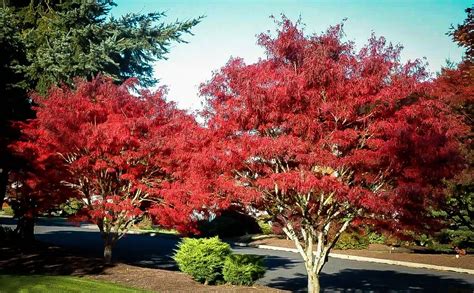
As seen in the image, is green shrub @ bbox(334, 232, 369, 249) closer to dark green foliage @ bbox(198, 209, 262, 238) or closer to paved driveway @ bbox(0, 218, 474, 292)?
paved driveway @ bbox(0, 218, 474, 292)

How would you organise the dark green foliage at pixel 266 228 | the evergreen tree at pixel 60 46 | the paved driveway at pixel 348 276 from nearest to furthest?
the paved driveway at pixel 348 276
the evergreen tree at pixel 60 46
the dark green foliage at pixel 266 228

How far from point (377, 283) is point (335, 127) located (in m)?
10.5

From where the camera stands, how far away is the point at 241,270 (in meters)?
13.4

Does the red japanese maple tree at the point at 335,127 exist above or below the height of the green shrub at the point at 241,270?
above

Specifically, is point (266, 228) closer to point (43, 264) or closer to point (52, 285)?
point (43, 264)

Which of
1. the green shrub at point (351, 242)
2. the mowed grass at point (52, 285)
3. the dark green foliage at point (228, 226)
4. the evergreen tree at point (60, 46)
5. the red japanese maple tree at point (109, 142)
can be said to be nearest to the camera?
the mowed grass at point (52, 285)

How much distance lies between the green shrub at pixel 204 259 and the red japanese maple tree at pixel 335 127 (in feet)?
15.9

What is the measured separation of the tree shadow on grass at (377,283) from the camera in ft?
51.3

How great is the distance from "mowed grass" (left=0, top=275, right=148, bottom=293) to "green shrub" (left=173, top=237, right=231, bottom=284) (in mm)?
2664

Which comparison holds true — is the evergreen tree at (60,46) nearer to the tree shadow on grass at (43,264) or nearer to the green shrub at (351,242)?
the tree shadow on grass at (43,264)

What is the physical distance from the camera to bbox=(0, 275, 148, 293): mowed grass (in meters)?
10.6

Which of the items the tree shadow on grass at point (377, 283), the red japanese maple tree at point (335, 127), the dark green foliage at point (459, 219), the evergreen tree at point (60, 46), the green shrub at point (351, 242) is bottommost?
the tree shadow on grass at point (377, 283)

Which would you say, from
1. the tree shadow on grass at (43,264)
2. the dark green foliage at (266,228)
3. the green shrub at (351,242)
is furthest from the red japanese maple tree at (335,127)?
the dark green foliage at (266,228)

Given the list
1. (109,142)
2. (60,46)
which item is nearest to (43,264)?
(109,142)
